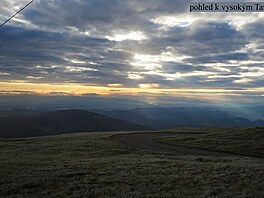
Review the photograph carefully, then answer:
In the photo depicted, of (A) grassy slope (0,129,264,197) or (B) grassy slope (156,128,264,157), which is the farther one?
(B) grassy slope (156,128,264,157)

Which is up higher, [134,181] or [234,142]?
[134,181]

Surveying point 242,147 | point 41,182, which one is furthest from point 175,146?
point 41,182

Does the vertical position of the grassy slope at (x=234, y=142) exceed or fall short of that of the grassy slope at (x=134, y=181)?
it falls short

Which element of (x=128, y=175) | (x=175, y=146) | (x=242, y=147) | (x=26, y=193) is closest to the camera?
(x=26, y=193)

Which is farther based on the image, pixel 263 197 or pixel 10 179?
pixel 10 179

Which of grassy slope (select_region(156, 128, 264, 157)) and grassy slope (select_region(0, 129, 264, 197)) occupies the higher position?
grassy slope (select_region(0, 129, 264, 197))

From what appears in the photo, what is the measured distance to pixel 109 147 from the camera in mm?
36562

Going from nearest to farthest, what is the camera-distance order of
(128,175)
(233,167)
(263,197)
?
(263,197) < (128,175) < (233,167)

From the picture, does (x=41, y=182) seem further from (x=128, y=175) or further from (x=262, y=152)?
(x=262, y=152)

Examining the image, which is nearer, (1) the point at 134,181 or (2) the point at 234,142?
(1) the point at 134,181

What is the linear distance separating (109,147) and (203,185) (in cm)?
2229

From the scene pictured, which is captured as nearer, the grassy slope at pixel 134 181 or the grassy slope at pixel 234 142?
the grassy slope at pixel 134 181

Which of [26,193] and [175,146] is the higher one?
[26,193]

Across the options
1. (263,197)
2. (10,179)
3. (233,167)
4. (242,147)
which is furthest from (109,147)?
(263,197)
